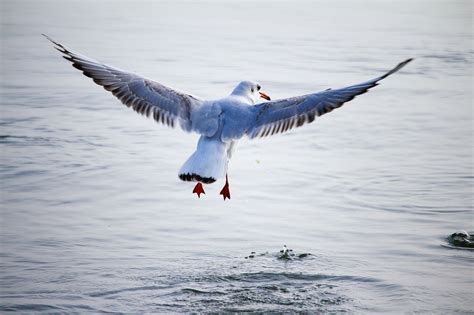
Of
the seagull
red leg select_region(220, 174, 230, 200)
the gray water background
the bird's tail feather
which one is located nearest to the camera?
the gray water background

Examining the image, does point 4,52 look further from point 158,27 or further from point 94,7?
point 94,7

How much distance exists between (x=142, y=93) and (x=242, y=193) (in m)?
1.61

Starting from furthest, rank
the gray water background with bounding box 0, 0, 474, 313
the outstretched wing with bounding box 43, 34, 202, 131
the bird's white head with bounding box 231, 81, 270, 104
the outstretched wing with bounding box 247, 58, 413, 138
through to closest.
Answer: the bird's white head with bounding box 231, 81, 270, 104
the outstretched wing with bounding box 43, 34, 202, 131
the outstretched wing with bounding box 247, 58, 413, 138
the gray water background with bounding box 0, 0, 474, 313

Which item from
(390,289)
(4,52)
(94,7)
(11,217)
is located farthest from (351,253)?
(94,7)

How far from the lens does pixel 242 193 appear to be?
905 cm

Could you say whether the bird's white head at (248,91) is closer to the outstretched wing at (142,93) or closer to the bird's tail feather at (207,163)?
the outstretched wing at (142,93)

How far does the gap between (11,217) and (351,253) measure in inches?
120

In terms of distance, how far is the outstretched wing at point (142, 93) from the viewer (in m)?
7.97

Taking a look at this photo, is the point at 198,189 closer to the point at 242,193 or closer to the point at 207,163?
the point at 242,193

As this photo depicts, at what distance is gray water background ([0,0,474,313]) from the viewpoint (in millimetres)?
6945

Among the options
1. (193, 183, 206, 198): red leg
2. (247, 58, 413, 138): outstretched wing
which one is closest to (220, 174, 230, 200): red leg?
(193, 183, 206, 198): red leg

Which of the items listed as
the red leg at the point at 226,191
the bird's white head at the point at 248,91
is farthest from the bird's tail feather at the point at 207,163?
the bird's white head at the point at 248,91

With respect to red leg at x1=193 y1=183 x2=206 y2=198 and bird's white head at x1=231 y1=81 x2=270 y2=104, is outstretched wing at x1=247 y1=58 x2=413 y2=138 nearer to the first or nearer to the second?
bird's white head at x1=231 y1=81 x2=270 y2=104

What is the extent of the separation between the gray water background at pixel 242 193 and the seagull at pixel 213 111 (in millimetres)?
799
